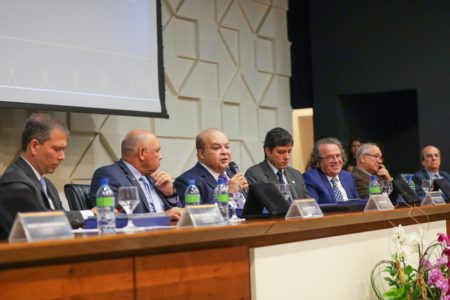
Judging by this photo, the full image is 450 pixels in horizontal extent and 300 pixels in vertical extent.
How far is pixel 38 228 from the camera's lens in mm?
1838

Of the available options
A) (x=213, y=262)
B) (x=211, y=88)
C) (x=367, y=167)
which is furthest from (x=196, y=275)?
(x=211, y=88)

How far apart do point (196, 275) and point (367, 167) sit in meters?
3.69

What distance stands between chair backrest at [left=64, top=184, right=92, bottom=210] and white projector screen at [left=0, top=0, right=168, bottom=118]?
2.22 ft

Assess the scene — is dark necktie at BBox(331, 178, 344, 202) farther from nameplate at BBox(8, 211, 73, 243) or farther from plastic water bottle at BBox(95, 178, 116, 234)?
nameplate at BBox(8, 211, 73, 243)

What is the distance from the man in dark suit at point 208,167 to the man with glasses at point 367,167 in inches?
60.0

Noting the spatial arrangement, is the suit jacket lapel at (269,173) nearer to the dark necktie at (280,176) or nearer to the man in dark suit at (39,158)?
the dark necktie at (280,176)

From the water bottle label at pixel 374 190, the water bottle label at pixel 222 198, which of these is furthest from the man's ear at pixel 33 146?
the water bottle label at pixel 374 190

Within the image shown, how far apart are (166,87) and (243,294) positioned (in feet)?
12.3

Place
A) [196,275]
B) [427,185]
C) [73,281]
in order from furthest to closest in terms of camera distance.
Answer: [427,185] < [196,275] < [73,281]

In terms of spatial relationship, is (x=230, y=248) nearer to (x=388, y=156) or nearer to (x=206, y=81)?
(x=206, y=81)

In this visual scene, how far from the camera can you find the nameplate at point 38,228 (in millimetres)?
1817

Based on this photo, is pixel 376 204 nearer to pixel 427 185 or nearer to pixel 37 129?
pixel 427 185

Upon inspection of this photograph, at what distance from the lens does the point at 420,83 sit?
7391mm

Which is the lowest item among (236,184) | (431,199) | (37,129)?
(431,199)
